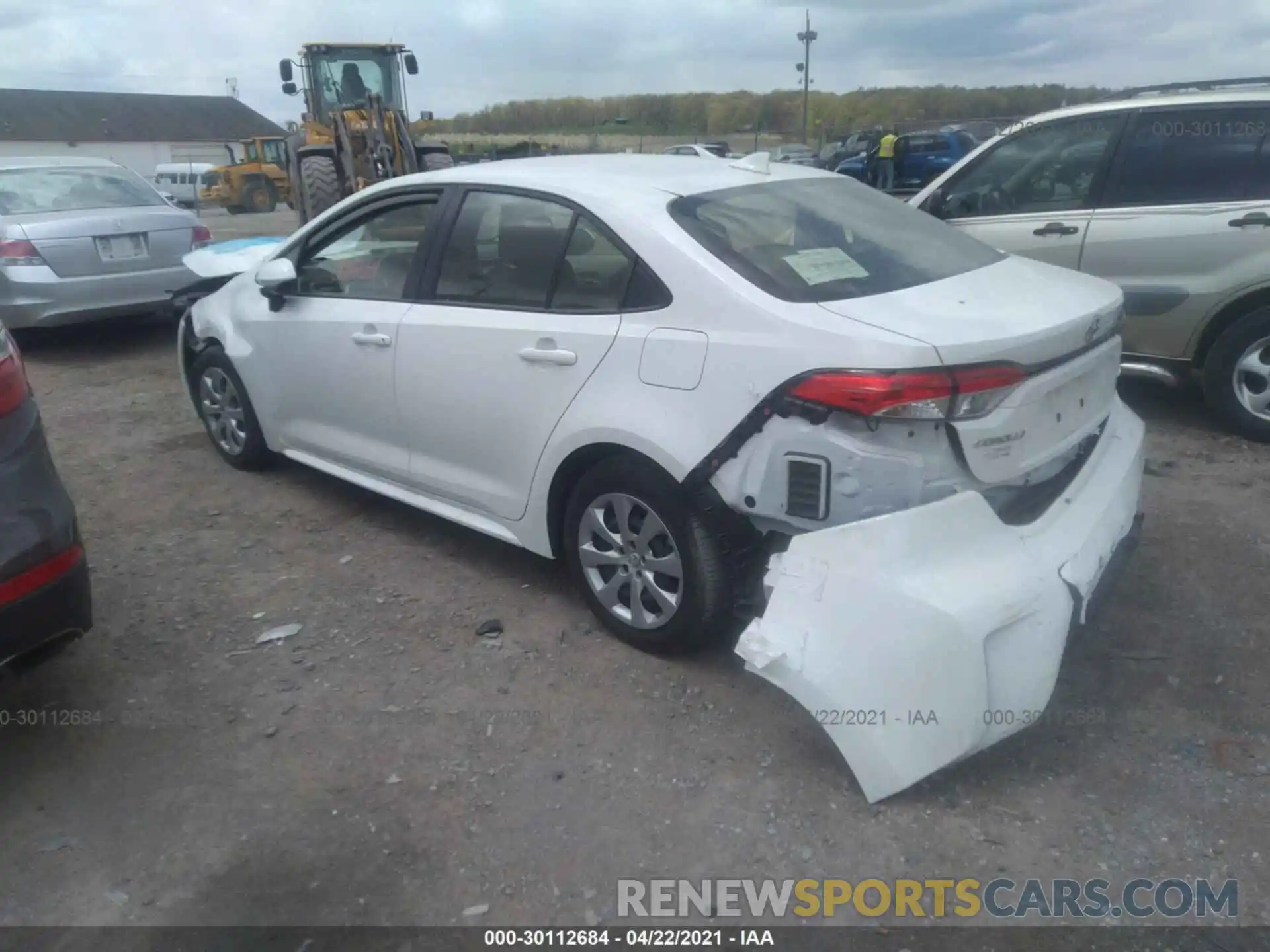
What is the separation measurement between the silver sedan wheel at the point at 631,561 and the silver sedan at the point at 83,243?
6031 millimetres

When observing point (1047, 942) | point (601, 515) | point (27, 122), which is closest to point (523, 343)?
point (601, 515)

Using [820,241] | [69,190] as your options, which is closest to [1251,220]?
[820,241]

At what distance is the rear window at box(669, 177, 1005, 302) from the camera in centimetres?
309

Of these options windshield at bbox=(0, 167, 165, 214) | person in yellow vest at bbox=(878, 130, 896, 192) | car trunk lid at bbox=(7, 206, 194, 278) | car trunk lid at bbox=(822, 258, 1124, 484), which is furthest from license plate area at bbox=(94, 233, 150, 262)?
person in yellow vest at bbox=(878, 130, 896, 192)

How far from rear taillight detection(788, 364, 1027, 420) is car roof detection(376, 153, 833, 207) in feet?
3.39

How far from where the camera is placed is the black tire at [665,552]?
125 inches

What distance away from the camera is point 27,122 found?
59.3 metres

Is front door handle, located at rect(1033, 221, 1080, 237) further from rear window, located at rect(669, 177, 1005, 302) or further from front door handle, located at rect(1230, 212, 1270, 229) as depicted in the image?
rear window, located at rect(669, 177, 1005, 302)

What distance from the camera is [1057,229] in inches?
220

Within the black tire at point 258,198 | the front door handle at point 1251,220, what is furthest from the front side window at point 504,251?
the black tire at point 258,198

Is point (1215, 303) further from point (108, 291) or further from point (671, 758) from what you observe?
point (108, 291)

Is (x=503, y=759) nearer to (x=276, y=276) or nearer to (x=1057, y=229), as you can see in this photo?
(x=276, y=276)

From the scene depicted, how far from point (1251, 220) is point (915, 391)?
3507mm

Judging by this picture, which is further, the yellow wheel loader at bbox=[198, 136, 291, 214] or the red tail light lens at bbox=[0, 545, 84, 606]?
the yellow wheel loader at bbox=[198, 136, 291, 214]
